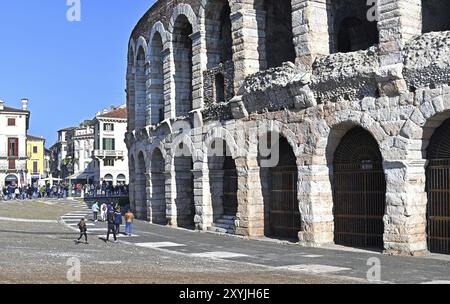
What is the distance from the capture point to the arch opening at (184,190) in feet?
85.0

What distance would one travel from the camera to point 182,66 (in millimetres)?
26125

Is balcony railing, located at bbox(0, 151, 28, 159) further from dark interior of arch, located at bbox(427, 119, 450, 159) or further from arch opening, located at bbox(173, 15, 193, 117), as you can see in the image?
dark interior of arch, located at bbox(427, 119, 450, 159)

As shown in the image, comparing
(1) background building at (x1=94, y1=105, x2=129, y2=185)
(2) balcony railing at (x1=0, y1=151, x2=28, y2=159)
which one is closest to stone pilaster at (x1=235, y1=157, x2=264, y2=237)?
(1) background building at (x1=94, y1=105, x2=129, y2=185)

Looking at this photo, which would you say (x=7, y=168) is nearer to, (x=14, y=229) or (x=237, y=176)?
(x=14, y=229)

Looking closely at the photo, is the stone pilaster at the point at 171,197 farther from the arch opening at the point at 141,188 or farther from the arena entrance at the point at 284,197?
the arena entrance at the point at 284,197

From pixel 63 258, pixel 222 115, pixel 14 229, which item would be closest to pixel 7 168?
pixel 14 229

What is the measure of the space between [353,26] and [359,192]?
6.51 metres

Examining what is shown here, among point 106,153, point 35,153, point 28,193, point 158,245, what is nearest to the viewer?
point 158,245

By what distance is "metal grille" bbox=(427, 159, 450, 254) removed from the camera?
15.3 metres

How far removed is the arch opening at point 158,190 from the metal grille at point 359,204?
1217cm

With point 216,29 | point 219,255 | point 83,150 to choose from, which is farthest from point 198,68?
point 83,150

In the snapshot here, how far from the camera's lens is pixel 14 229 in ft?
76.4

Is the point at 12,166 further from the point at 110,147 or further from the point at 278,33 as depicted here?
the point at 278,33

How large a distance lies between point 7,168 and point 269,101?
5494cm
